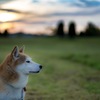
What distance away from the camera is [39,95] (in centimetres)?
1288

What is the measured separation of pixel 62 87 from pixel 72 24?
1042 cm

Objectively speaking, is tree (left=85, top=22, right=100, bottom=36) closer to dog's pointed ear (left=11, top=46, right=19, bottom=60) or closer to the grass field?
the grass field

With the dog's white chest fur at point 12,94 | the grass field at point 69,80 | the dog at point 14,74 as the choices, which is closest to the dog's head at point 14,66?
the dog at point 14,74

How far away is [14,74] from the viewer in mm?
9508

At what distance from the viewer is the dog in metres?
9.47

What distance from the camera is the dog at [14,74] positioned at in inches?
373

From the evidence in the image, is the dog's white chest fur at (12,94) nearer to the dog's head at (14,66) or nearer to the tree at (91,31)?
the dog's head at (14,66)

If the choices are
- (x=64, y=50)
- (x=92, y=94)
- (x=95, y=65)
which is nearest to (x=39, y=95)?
(x=92, y=94)

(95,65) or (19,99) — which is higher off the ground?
(19,99)

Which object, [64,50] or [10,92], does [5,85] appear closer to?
[10,92]

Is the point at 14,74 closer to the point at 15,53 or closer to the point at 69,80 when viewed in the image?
the point at 15,53

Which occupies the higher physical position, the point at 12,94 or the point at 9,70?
the point at 9,70

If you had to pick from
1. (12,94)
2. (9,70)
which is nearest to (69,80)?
(12,94)

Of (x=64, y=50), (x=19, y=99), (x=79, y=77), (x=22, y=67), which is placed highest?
(x=22, y=67)
